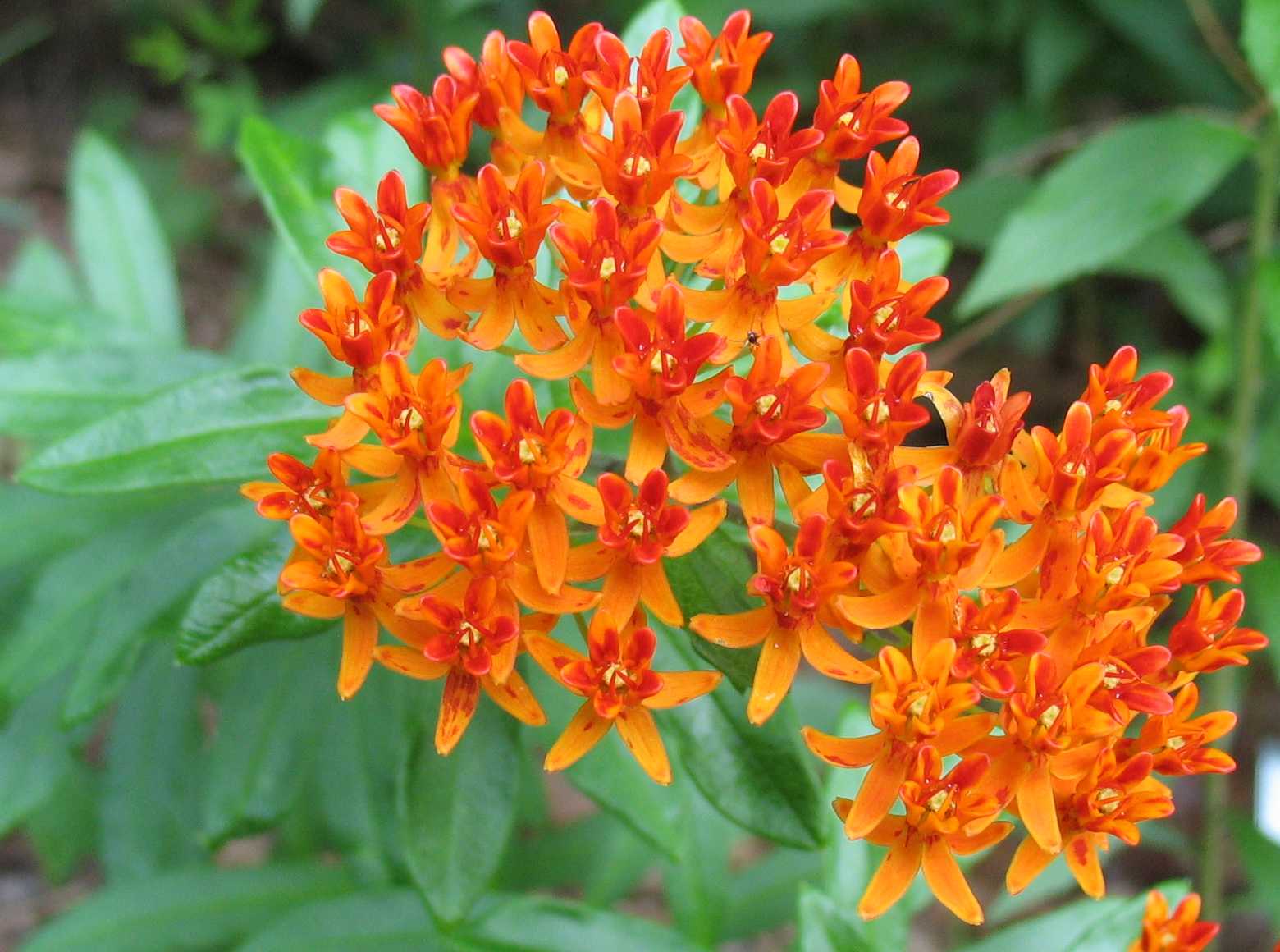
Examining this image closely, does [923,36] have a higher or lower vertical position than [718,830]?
higher

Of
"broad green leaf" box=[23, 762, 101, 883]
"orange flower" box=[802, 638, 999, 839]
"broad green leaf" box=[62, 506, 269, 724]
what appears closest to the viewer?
"orange flower" box=[802, 638, 999, 839]

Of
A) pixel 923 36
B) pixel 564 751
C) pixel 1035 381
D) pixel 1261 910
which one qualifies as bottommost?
pixel 1261 910

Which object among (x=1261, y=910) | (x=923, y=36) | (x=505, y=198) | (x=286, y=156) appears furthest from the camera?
(x=923, y=36)

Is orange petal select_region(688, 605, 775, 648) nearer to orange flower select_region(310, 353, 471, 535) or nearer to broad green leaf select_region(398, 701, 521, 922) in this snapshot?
orange flower select_region(310, 353, 471, 535)

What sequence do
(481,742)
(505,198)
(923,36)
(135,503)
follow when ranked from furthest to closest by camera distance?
(923,36), (135,503), (481,742), (505,198)

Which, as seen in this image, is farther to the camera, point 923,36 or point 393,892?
point 923,36

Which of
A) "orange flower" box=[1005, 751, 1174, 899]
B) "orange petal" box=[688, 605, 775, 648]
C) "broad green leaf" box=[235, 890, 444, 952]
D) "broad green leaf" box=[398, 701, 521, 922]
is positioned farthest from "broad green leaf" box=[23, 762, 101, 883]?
"orange flower" box=[1005, 751, 1174, 899]

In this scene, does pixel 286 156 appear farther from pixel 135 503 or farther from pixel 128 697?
pixel 128 697

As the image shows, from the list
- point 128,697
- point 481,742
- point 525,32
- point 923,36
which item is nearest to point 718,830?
point 481,742

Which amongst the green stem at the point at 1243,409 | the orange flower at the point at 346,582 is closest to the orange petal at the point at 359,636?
the orange flower at the point at 346,582
